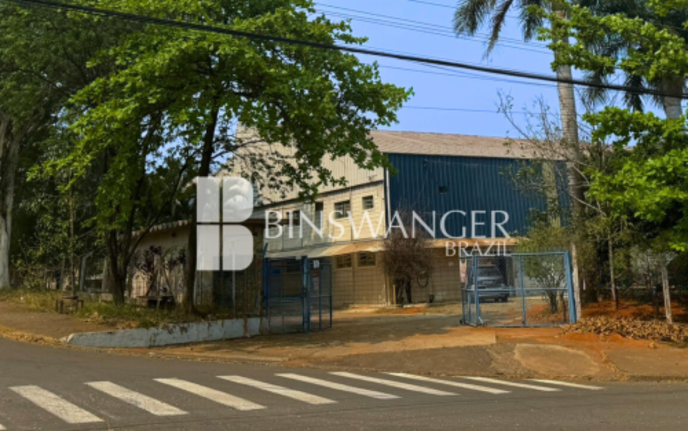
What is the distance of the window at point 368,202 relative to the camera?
2980cm

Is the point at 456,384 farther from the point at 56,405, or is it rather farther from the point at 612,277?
the point at 612,277

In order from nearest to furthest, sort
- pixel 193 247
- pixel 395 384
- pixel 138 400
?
pixel 138 400
pixel 395 384
pixel 193 247

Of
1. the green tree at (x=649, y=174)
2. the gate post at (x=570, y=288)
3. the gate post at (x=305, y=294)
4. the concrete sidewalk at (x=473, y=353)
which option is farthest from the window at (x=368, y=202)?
the green tree at (x=649, y=174)

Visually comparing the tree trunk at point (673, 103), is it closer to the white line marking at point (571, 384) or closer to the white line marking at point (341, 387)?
the white line marking at point (571, 384)

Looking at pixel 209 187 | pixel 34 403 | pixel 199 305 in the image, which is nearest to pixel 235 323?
pixel 199 305

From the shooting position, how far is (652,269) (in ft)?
54.0

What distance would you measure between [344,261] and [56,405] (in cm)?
2441

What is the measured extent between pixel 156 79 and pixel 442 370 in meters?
8.47

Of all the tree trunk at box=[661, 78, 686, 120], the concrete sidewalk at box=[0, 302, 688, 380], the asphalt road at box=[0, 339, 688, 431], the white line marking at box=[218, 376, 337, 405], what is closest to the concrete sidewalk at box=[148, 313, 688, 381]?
the concrete sidewalk at box=[0, 302, 688, 380]

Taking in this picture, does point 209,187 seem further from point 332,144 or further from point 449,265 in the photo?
point 449,265

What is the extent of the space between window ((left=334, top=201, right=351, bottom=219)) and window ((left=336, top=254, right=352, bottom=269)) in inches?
81.4

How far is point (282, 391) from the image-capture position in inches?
353

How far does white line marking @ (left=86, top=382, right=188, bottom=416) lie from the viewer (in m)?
7.25

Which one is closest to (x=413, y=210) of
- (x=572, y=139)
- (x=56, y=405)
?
(x=572, y=139)
